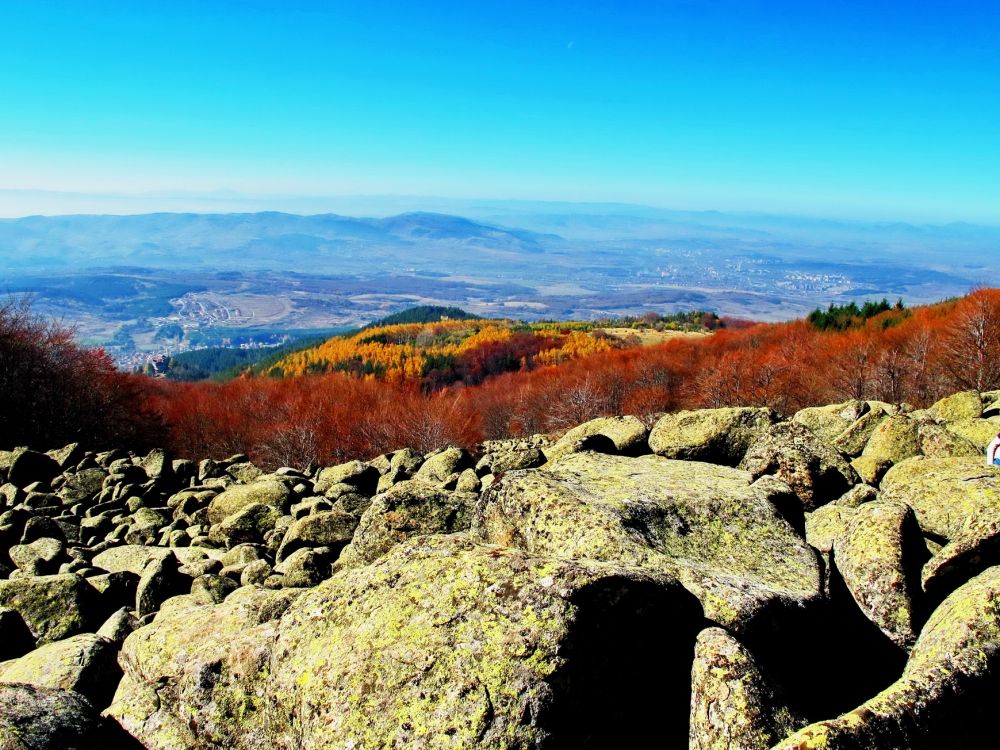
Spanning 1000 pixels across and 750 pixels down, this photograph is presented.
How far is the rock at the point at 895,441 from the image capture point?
12.0m

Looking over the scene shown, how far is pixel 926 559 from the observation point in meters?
6.81

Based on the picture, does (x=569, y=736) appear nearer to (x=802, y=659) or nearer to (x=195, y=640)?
(x=802, y=659)

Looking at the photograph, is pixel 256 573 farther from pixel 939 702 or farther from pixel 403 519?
pixel 939 702

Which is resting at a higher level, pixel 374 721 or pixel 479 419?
pixel 374 721

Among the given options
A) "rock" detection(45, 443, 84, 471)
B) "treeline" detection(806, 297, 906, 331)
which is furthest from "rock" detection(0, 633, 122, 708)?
"treeline" detection(806, 297, 906, 331)

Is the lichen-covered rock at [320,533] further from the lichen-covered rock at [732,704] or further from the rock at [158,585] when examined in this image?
the lichen-covered rock at [732,704]

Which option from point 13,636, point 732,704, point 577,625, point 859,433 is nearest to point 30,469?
point 13,636

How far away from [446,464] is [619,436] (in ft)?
15.6

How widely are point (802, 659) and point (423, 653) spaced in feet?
11.4

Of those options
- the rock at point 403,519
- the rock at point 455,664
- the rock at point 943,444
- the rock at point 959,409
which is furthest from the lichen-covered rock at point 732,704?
the rock at point 959,409

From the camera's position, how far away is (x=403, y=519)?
945 centimetres

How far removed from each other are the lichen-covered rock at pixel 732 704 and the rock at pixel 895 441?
9.02m

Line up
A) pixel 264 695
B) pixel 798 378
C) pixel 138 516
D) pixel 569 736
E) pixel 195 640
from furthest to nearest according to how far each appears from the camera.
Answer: pixel 798 378, pixel 138 516, pixel 195 640, pixel 264 695, pixel 569 736

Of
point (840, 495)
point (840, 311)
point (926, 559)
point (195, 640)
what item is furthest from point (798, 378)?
point (195, 640)
